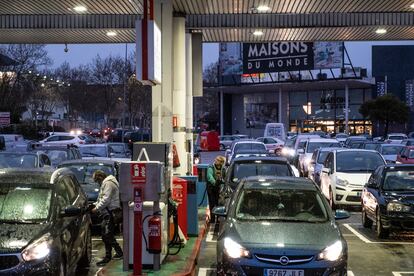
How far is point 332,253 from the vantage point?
7.93 metres

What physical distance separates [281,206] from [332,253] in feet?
4.68

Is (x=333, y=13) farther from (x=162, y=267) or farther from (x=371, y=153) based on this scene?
(x=162, y=267)

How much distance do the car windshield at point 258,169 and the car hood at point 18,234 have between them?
716 cm

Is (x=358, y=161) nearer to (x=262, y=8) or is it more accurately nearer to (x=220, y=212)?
(x=262, y=8)

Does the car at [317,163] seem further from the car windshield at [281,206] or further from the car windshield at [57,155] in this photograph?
the car windshield at [281,206]

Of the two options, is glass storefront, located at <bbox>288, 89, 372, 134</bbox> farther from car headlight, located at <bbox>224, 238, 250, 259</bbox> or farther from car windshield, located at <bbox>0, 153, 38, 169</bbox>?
car headlight, located at <bbox>224, 238, 250, 259</bbox>

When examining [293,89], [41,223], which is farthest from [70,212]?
[293,89]

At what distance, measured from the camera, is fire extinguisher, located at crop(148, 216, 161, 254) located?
939 centimetres

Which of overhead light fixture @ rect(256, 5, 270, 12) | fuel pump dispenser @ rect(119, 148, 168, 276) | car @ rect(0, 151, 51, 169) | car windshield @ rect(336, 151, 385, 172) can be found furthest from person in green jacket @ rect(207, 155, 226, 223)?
overhead light fixture @ rect(256, 5, 270, 12)

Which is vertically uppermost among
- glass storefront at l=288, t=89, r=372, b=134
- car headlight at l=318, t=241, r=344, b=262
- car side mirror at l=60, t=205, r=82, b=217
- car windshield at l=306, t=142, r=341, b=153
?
glass storefront at l=288, t=89, r=372, b=134

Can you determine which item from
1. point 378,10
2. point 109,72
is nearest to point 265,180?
point 378,10

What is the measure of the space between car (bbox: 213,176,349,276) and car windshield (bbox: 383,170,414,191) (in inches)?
174

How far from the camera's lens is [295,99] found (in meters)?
78.1

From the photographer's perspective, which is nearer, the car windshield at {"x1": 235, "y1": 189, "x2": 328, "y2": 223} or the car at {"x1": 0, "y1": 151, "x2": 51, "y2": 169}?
the car windshield at {"x1": 235, "y1": 189, "x2": 328, "y2": 223}
